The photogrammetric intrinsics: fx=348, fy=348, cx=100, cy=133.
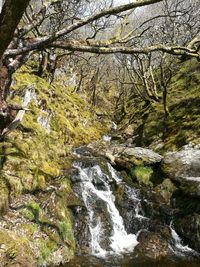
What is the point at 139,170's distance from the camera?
54.9 ft

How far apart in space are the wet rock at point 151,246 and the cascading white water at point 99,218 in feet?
0.89

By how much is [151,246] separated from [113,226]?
66.4 inches

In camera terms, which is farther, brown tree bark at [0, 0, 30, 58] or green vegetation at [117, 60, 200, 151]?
green vegetation at [117, 60, 200, 151]

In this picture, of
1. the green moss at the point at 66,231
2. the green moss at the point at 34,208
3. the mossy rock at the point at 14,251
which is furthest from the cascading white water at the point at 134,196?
the mossy rock at the point at 14,251

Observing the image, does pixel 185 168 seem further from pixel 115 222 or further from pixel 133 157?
pixel 115 222

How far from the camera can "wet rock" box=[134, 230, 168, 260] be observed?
1199 cm

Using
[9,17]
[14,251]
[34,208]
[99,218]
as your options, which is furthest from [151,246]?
[9,17]

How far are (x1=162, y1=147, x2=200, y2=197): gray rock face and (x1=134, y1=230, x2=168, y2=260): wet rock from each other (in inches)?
95.7

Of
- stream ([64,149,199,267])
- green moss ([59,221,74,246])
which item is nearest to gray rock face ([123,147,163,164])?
stream ([64,149,199,267])

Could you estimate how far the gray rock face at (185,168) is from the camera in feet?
47.5

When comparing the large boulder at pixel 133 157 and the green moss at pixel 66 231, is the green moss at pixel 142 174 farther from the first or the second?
the green moss at pixel 66 231

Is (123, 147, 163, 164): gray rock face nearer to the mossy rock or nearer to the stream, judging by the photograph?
the stream

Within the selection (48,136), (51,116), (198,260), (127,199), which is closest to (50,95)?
(51,116)

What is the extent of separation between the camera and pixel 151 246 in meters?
12.5
